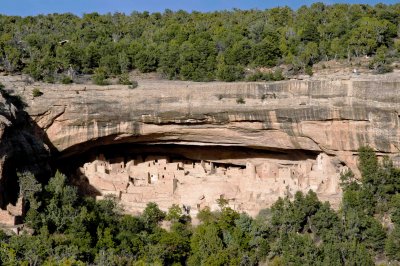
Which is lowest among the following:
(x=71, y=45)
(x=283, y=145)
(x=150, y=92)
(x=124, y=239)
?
(x=124, y=239)

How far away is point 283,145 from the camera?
805 inches

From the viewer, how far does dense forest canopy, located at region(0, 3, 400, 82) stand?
2349cm

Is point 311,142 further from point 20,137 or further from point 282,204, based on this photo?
point 20,137

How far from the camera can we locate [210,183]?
65.7 ft

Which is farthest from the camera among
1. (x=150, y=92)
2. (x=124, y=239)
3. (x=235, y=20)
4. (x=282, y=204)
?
(x=235, y=20)

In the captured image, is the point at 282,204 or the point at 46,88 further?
the point at 46,88

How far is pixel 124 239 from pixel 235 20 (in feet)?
54.7

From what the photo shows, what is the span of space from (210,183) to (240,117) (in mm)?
2197

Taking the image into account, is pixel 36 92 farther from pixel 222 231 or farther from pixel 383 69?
pixel 383 69

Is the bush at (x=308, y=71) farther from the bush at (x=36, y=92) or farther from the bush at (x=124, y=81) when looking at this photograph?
the bush at (x=36, y=92)

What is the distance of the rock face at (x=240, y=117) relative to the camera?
1848cm

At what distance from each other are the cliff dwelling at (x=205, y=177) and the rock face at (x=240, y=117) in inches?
3.6

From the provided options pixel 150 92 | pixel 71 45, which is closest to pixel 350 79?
pixel 150 92

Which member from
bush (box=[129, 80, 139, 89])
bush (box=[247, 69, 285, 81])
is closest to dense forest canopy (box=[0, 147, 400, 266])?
bush (box=[129, 80, 139, 89])
